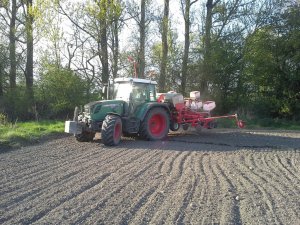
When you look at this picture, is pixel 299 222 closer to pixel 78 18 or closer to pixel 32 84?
pixel 78 18

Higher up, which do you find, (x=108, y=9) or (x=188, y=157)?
(x=108, y=9)

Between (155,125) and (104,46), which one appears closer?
(155,125)

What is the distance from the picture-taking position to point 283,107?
20953 mm

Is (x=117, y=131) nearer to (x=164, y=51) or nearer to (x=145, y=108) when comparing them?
(x=145, y=108)

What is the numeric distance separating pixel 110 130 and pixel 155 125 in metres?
2.91

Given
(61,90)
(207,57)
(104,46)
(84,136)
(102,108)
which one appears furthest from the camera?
(207,57)

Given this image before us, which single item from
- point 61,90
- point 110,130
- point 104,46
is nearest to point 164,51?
point 104,46

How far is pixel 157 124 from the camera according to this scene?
13.9 m

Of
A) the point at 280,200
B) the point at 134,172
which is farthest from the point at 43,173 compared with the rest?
the point at 280,200

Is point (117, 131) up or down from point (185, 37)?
down

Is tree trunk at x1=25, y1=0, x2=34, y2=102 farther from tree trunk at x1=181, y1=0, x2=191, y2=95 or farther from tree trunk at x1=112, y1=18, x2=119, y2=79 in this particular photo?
tree trunk at x1=181, y1=0, x2=191, y2=95

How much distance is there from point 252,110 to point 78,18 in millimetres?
10217

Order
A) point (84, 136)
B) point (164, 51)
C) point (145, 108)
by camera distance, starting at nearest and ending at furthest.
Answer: point (84, 136) → point (145, 108) → point (164, 51)

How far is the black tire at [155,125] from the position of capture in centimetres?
1289
